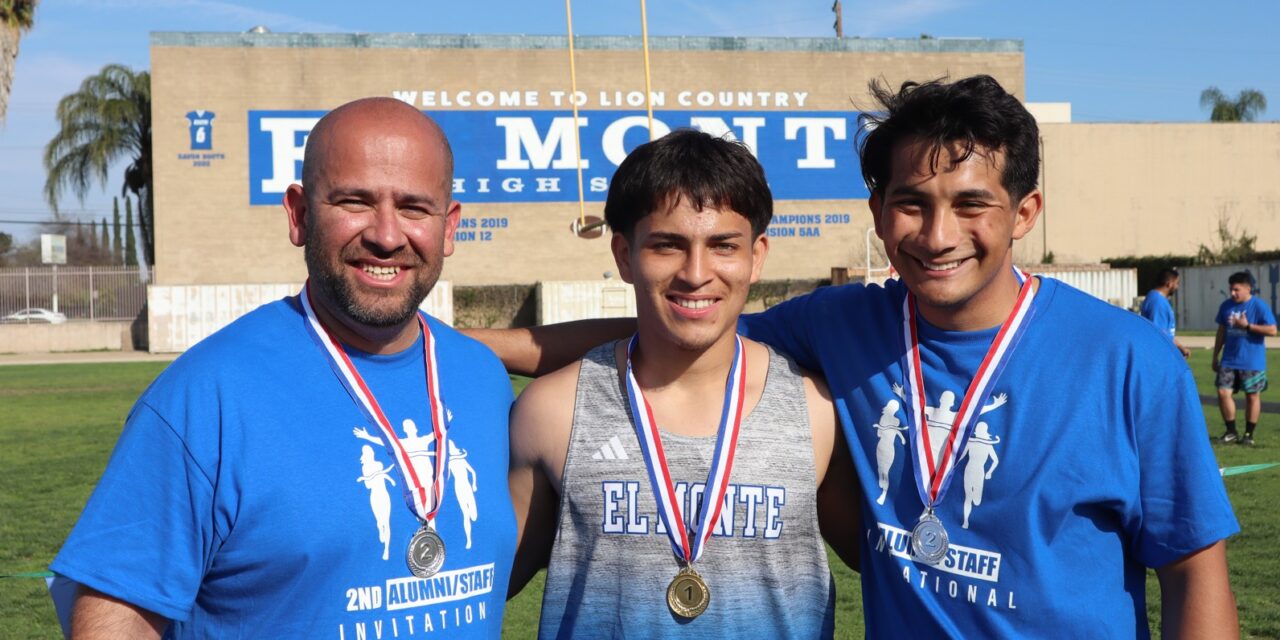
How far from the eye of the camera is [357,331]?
256 cm

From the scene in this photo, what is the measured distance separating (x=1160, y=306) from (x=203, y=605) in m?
13.8

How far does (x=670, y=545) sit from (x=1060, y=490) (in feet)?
2.96

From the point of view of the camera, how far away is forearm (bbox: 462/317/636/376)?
332cm

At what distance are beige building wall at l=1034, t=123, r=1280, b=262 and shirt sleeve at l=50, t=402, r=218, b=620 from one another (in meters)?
43.7

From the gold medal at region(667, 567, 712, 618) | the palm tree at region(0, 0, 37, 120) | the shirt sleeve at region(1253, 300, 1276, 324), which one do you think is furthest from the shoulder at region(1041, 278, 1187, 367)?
the palm tree at region(0, 0, 37, 120)

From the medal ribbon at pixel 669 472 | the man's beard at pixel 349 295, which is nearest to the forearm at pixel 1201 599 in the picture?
the medal ribbon at pixel 669 472

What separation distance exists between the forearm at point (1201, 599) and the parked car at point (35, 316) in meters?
40.0

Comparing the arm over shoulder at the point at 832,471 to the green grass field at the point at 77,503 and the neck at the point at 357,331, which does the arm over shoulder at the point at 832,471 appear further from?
the green grass field at the point at 77,503

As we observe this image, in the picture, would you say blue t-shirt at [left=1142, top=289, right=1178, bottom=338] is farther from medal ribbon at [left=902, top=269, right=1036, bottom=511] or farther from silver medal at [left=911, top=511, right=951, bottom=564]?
silver medal at [left=911, top=511, right=951, bottom=564]

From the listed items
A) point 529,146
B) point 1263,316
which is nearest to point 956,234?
point 1263,316

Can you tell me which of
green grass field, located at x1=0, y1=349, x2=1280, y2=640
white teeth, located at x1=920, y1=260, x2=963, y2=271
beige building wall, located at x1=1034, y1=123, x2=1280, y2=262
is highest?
beige building wall, located at x1=1034, y1=123, x2=1280, y2=262

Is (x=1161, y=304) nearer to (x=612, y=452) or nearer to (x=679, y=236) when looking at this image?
(x=679, y=236)

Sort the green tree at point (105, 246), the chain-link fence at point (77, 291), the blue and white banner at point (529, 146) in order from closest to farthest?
the chain-link fence at point (77, 291) < the blue and white banner at point (529, 146) < the green tree at point (105, 246)

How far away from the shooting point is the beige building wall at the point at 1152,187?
1753 inches
